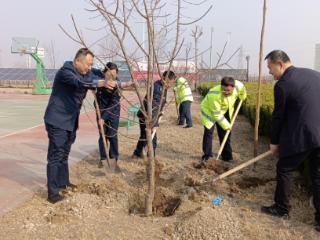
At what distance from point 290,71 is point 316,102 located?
359 millimetres

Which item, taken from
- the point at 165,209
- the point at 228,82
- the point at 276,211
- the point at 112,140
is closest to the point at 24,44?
the point at 112,140

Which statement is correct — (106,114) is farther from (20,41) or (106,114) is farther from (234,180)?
(20,41)

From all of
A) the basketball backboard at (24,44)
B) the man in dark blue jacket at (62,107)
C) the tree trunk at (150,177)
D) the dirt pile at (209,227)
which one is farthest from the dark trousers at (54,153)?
the basketball backboard at (24,44)

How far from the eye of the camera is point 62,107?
13.0ft

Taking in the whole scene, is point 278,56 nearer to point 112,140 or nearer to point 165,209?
point 165,209

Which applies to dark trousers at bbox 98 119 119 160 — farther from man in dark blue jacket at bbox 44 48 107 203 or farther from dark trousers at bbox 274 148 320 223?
dark trousers at bbox 274 148 320 223

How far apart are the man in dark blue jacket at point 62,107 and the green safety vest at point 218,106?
1.96m

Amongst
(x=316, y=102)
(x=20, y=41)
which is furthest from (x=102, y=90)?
(x=20, y=41)

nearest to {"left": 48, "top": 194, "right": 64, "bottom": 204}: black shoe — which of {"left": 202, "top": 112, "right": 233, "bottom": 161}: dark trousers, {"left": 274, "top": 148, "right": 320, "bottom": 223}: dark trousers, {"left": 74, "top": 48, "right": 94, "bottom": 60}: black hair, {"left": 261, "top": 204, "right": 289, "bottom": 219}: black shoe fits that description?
{"left": 74, "top": 48, "right": 94, "bottom": 60}: black hair

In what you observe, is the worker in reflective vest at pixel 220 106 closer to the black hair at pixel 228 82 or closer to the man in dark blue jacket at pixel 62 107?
the black hair at pixel 228 82

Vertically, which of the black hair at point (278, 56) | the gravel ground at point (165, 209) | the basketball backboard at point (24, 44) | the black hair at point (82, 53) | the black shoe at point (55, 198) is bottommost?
the gravel ground at point (165, 209)

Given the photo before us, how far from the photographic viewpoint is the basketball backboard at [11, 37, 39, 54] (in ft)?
84.1

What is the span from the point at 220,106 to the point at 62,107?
2.41 m

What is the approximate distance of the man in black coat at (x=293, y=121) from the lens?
3.24m
